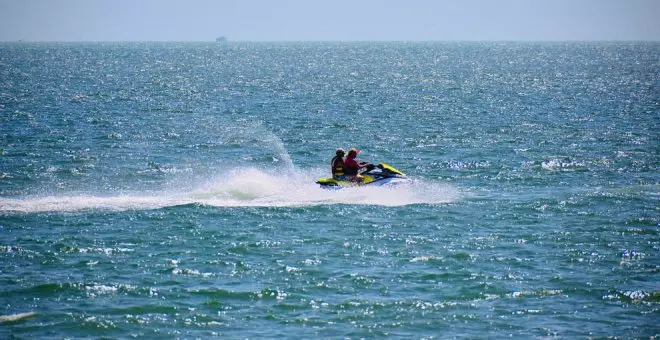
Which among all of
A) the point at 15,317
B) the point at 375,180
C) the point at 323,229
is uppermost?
the point at 375,180

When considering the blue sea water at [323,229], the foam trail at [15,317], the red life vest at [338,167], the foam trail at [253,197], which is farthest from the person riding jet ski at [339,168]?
the foam trail at [15,317]

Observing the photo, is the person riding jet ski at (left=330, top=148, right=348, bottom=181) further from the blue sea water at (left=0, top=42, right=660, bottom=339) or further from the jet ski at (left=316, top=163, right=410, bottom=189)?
the blue sea water at (left=0, top=42, right=660, bottom=339)

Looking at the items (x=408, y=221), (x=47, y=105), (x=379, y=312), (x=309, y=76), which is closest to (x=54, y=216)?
(x=408, y=221)

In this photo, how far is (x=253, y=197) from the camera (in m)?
36.4

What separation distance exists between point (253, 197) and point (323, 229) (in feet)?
18.9

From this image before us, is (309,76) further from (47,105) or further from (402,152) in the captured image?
(402,152)

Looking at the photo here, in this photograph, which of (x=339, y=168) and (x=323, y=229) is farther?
(x=339, y=168)

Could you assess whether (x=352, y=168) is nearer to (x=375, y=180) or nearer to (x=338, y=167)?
(x=338, y=167)

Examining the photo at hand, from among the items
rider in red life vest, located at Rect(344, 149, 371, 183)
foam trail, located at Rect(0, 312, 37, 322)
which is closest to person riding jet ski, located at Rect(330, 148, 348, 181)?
rider in red life vest, located at Rect(344, 149, 371, 183)

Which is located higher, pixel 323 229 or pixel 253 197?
pixel 253 197

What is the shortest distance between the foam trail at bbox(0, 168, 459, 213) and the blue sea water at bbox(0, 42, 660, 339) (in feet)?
0.44

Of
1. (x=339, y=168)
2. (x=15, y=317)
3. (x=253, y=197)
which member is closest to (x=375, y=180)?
(x=339, y=168)

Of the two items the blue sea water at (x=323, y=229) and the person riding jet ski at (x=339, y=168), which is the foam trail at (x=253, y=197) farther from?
the person riding jet ski at (x=339, y=168)

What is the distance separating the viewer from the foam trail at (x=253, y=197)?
114 feet
